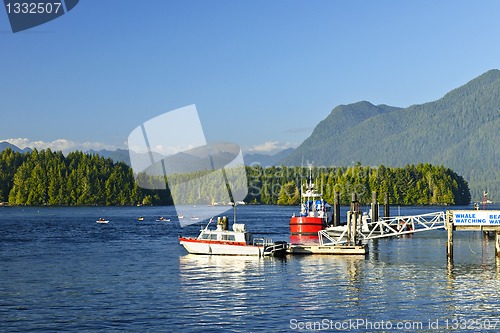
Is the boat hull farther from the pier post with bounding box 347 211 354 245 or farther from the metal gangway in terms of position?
the pier post with bounding box 347 211 354 245

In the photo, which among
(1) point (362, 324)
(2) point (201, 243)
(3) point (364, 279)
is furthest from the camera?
(2) point (201, 243)

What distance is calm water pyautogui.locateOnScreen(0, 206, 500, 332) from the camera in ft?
136

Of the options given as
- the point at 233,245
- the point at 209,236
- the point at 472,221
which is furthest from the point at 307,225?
the point at 472,221

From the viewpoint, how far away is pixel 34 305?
46.4 m

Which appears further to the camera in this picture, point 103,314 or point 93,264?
point 93,264

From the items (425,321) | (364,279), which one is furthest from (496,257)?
(425,321)

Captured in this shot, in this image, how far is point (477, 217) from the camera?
69.8 m

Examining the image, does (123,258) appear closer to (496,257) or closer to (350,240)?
(350,240)

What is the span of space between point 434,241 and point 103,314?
7114cm

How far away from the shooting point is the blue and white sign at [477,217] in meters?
69.6

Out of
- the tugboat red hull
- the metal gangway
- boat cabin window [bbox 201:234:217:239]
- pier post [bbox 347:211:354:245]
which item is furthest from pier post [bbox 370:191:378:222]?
boat cabin window [bbox 201:234:217:239]

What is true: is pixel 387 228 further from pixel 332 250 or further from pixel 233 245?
pixel 233 245

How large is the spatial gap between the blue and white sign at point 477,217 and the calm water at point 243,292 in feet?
14.2

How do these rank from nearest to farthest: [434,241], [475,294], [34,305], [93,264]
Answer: [34,305] < [475,294] < [93,264] < [434,241]
